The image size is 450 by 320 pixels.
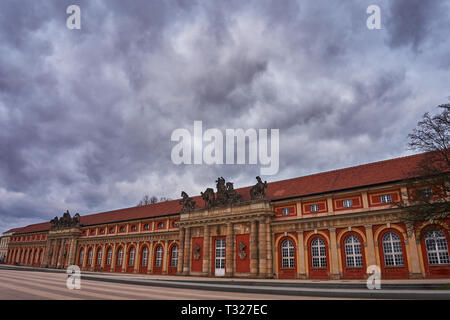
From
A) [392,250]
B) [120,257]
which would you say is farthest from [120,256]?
[392,250]

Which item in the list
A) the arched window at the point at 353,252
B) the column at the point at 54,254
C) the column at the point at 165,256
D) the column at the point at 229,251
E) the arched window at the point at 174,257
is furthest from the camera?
the column at the point at 54,254

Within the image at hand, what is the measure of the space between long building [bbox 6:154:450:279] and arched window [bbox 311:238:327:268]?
0.10 m

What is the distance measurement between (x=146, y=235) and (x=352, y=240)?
30975mm

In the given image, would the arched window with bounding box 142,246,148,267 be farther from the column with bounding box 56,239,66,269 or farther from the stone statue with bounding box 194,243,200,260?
the column with bounding box 56,239,66,269

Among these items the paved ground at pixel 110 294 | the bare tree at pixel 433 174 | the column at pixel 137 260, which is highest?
the bare tree at pixel 433 174

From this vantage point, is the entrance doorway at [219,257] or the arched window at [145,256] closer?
the entrance doorway at [219,257]

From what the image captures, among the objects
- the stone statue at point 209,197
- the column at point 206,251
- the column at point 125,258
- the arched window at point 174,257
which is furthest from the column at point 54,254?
the stone statue at point 209,197

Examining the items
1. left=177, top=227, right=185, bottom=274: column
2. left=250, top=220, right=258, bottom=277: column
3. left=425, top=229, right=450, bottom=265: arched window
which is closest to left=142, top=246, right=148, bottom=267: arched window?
left=177, top=227, right=185, bottom=274: column

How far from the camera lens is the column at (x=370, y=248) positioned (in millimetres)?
27003

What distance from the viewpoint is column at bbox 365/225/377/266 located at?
27003mm

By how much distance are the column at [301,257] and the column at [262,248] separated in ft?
11.9

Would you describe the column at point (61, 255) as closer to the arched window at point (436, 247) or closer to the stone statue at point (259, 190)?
the stone statue at point (259, 190)
